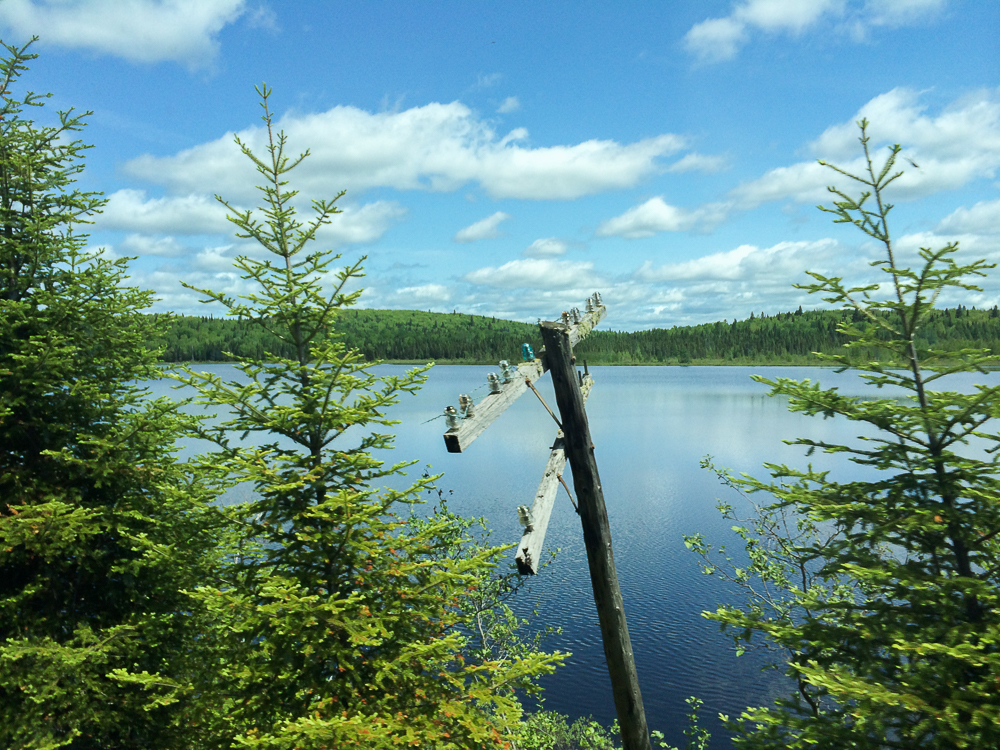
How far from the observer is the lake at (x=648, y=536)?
1909 centimetres

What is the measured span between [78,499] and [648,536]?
22.7 m

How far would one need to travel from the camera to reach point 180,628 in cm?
790

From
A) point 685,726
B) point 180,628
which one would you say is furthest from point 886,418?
point 685,726

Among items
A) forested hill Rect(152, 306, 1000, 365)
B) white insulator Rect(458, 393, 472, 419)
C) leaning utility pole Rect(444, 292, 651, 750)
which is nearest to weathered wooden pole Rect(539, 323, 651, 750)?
leaning utility pole Rect(444, 292, 651, 750)

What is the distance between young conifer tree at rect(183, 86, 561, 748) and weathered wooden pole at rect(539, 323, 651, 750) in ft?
3.06

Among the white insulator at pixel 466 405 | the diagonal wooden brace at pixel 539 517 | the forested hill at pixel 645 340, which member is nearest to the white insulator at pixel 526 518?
the diagonal wooden brace at pixel 539 517

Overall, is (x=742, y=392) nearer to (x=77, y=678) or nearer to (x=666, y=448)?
(x=666, y=448)

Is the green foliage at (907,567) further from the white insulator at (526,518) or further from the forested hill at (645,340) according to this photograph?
the forested hill at (645,340)

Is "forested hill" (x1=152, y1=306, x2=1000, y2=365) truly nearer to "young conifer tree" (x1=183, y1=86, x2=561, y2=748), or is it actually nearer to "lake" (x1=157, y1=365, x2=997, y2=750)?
"lake" (x1=157, y1=365, x2=997, y2=750)

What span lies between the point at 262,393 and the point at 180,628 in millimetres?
3817

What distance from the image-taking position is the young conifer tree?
5668 mm

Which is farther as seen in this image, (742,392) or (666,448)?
(742,392)

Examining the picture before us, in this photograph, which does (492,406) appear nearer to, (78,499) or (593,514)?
(593,514)

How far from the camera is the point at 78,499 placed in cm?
762
